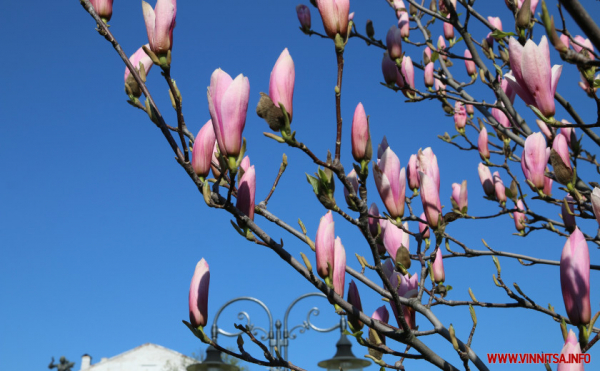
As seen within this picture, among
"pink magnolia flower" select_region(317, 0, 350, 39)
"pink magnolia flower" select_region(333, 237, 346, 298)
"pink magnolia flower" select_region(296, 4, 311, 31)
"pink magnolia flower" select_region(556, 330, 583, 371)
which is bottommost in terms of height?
"pink magnolia flower" select_region(556, 330, 583, 371)

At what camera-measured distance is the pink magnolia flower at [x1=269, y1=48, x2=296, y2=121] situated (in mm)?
1314

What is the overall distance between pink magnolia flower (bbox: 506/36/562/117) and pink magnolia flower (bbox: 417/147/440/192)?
1.18 feet

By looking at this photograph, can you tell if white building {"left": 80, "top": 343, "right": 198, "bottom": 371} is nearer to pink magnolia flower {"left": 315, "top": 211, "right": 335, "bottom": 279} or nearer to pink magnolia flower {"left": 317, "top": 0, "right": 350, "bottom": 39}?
pink magnolia flower {"left": 315, "top": 211, "right": 335, "bottom": 279}

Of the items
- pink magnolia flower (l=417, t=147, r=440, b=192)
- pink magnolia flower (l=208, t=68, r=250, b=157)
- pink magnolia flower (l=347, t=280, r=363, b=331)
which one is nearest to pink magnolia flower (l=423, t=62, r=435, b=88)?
pink magnolia flower (l=417, t=147, r=440, b=192)

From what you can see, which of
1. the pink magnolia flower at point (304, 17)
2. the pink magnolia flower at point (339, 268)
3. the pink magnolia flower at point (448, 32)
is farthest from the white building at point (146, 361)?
the pink magnolia flower at point (339, 268)

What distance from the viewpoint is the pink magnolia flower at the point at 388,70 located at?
2.86 metres

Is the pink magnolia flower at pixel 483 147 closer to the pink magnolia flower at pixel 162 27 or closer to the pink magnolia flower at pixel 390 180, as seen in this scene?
the pink magnolia flower at pixel 390 180

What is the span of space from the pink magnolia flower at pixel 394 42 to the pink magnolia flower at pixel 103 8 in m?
1.48

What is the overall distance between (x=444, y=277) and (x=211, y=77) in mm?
1335

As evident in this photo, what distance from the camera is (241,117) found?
53.0 inches

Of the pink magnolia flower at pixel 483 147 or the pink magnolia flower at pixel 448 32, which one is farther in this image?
the pink magnolia flower at pixel 448 32

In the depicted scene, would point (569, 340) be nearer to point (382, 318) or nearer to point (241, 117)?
point (382, 318)

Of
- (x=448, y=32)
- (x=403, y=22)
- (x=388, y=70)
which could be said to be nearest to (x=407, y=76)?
(x=388, y=70)

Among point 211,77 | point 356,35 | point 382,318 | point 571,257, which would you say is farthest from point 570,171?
point 356,35
